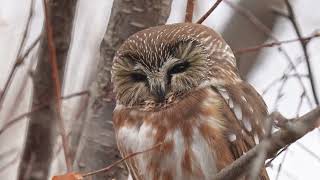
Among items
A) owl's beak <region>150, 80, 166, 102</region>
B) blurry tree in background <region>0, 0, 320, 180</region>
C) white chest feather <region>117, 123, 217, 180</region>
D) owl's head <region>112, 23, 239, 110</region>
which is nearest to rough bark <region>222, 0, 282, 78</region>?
blurry tree in background <region>0, 0, 320, 180</region>

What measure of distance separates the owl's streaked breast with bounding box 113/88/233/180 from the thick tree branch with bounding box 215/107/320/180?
39.8 inches

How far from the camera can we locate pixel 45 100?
450 cm

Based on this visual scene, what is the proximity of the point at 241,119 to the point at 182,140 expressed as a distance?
367mm

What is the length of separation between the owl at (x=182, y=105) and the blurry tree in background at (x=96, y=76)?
96mm

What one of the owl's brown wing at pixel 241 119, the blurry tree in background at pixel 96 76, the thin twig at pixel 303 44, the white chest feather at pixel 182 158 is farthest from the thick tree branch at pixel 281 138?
the owl's brown wing at pixel 241 119

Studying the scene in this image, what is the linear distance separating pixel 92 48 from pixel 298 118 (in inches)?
162

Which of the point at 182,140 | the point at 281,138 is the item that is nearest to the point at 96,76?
the point at 182,140

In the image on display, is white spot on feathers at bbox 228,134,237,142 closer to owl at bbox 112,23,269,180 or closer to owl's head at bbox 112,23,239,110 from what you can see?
owl at bbox 112,23,269,180

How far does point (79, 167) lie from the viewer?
473 cm

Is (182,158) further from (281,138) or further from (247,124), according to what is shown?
(281,138)

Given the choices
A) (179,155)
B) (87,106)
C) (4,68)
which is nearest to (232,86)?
(179,155)

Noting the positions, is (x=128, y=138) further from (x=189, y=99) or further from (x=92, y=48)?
(x=92, y=48)

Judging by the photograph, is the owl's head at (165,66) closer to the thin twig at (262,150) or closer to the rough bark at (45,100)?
the rough bark at (45,100)

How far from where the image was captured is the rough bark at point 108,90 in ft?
15.5
